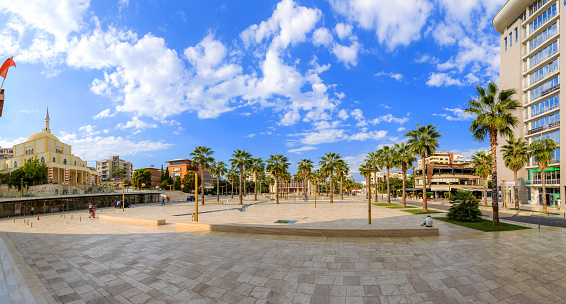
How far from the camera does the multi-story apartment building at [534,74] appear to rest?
151ft

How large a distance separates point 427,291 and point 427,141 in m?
28.4

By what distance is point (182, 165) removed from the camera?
13025 cm

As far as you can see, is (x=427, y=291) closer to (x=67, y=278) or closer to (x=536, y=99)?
(x=67, y=278)

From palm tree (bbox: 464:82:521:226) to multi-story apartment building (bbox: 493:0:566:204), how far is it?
37.5 meters

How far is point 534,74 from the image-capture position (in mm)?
51250

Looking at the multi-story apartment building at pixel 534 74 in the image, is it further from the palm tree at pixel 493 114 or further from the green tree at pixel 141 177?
the green tree at pixel 141 177

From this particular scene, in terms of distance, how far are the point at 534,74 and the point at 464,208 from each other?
50.4 m

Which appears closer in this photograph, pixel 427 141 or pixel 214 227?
pixel 214 227

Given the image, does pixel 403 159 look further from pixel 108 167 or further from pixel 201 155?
pixel 108 167

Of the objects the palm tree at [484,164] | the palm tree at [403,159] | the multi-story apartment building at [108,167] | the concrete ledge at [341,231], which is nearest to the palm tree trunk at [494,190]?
the concrete ledge at [341,231]

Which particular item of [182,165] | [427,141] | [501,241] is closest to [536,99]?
[427,141]

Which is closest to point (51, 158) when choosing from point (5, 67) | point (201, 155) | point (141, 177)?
point (141, 177)

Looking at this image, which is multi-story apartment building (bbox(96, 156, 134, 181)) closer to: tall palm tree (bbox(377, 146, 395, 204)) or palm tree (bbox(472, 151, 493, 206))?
tall palm tree (bbox(377, 146, 395, 204))

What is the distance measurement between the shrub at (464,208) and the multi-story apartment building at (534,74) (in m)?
36.9
